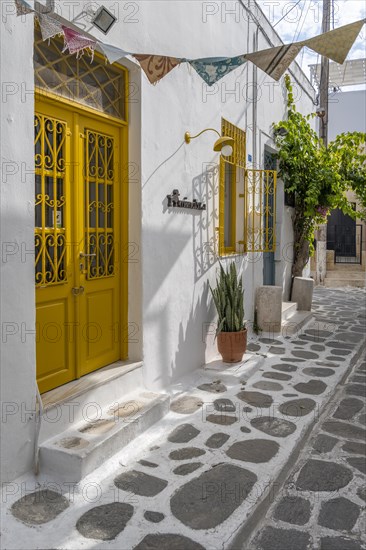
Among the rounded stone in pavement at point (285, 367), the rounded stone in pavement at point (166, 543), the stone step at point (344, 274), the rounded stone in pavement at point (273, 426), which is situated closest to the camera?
the rounded stone in pavement at point (166, 543)

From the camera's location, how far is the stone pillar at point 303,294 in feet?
31.6

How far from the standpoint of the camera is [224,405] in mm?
4691

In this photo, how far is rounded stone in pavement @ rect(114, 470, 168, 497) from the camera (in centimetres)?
315

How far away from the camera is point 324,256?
558 inches

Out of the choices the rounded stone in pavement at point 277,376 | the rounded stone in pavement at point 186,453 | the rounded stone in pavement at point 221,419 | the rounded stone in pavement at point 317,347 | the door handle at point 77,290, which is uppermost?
the door handle at point 77,290

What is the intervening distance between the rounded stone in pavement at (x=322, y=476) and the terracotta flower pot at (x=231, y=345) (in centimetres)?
216

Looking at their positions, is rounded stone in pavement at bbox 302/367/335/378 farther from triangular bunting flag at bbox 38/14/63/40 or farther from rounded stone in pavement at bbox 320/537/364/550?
triangular bunting flag at bbox 38/14/63/40

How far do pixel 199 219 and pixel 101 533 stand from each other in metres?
3.72

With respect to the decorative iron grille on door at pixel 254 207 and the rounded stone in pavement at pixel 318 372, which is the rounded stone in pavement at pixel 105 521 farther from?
the decorative iron grille on door at pixel 254 207

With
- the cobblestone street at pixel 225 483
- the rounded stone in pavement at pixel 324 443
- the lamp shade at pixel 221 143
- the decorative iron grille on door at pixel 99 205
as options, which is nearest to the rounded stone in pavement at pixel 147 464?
the cobblestone street at pixel 225 483

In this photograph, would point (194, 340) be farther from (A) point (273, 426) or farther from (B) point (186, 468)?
(B) point (186, 468)

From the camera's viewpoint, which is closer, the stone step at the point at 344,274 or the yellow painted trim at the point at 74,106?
the yellow painted trim at the point at 74,106

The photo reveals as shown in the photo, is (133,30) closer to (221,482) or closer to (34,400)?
(34,400)

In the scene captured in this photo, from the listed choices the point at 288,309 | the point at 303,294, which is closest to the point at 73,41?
the point at 288,309
